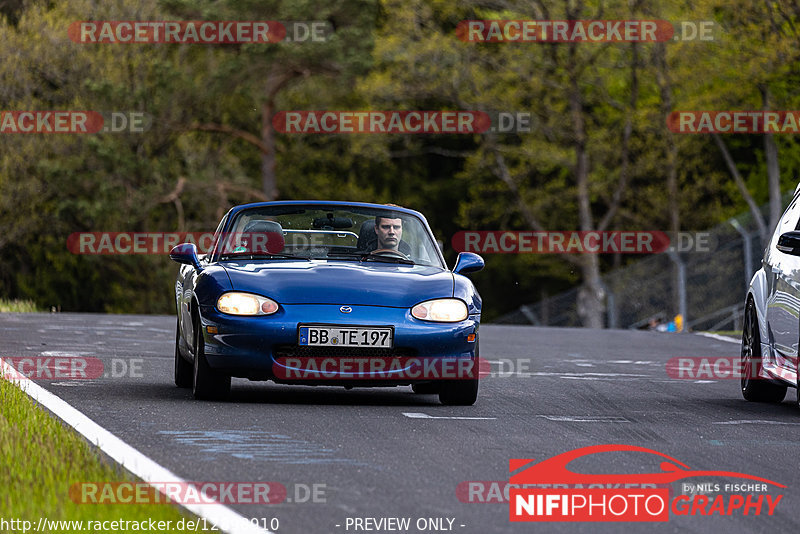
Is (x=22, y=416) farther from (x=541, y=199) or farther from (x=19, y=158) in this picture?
(x=541, y=199)

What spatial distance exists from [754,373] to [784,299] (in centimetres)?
111

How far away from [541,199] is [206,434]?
44.7 m

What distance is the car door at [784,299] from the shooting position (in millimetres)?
10320

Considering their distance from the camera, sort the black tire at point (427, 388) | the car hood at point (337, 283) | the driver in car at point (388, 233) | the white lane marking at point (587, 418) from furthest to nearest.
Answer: the driver in car at point (388, 233) < the black tire at point (427, 388) < the car hood at point (337, 283) < the white lane marking at point (587, 418)

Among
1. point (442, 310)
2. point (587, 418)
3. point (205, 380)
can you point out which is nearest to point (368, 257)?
point (442, 310)

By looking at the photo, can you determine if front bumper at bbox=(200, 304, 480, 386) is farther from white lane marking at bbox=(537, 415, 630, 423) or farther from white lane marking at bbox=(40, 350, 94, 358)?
white lane marking at bbox=(40, 350, 94, 358)

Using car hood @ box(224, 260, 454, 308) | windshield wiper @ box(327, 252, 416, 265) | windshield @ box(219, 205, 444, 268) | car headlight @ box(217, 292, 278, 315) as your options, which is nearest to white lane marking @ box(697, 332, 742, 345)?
windshield @ box(219, 205, 444, 268)

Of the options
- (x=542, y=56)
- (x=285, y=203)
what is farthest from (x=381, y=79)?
(x=285, y=203)

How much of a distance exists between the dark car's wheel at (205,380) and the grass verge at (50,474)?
1.37 m

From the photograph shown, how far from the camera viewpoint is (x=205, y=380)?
10.3 m

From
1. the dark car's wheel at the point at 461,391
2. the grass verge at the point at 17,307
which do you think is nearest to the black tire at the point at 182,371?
the dark car's wheel at the point at 461,391

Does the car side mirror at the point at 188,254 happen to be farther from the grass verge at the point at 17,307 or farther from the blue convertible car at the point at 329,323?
the grass verge at the point at 17,307

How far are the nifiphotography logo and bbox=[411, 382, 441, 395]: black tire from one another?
10.6ft

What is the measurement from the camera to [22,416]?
29.1 ft
